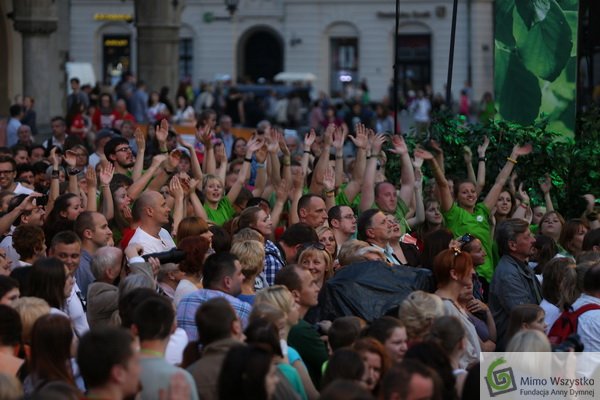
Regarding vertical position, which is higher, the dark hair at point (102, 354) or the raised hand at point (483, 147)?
the raised hand at point (483, 147)

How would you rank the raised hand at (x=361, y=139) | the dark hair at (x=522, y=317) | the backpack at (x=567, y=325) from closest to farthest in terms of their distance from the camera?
the dark hair at (x=522, y=317)
the backpack at (x=567, y=325)
the raised hand at (x=361, y=139)

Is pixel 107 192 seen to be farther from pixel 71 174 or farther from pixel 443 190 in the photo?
pixel 443 190

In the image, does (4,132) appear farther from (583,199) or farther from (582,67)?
(583,199)

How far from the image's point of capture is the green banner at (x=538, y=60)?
15.6 meters

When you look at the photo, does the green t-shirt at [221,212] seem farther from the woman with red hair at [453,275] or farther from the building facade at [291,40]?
the building facade at [291,40]

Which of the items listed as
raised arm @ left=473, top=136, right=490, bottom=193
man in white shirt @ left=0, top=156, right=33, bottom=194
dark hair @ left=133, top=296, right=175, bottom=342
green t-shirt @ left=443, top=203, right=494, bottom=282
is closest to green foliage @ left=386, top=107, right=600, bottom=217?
raised arm @ left=473, top=136, right=490, bottom=193

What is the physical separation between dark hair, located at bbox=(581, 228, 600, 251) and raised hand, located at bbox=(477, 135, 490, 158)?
2955 millimetres

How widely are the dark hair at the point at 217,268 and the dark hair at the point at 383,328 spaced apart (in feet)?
3.81

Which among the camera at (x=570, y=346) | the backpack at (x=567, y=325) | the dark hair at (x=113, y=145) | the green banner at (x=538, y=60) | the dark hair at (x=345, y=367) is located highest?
the green banner at (x=538, y=60)

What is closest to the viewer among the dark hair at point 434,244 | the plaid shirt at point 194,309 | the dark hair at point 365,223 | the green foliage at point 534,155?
the plaid shirt at point 194,309

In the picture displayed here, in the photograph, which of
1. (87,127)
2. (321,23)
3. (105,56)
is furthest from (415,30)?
(87,127)

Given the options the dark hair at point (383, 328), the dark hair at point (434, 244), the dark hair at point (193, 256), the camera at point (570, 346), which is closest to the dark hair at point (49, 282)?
the dark hair at point (193, 256)

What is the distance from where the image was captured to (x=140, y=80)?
91.9 feet

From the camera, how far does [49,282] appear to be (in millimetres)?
8805
